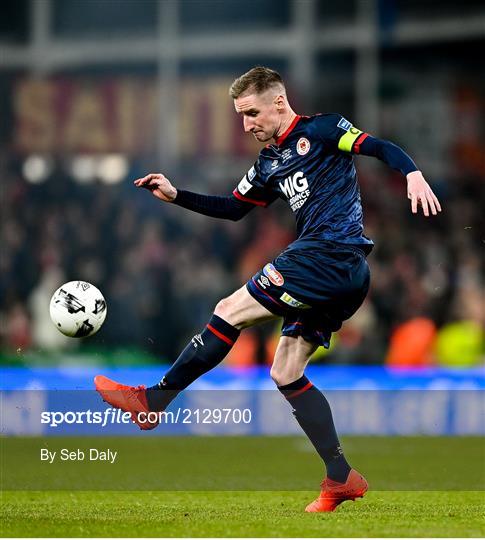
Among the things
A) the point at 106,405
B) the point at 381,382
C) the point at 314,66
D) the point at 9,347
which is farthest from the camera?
the point at 314,66

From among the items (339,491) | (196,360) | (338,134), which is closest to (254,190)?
(338,134)

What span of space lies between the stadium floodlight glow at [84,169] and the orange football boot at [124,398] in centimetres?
944

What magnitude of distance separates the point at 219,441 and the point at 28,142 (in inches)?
285

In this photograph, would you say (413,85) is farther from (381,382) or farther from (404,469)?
(404,469)

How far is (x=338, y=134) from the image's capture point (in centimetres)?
645

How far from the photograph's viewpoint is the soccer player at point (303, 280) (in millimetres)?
6422

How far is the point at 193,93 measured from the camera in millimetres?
17297

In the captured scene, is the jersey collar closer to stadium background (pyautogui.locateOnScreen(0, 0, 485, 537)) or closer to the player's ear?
the player's ear

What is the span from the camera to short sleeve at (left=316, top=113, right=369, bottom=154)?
637 centimetres

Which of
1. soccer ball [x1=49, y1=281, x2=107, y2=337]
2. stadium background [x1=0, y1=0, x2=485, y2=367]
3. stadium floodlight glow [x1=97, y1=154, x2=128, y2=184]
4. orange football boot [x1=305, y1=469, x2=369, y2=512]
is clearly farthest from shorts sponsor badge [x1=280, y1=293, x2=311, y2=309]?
stadium floodlight glow [x1=97, y1=154, x2=128, y2=184]

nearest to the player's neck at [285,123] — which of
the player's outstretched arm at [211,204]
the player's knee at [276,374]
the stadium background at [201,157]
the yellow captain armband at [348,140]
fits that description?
the yellow captain armband at [348,140]

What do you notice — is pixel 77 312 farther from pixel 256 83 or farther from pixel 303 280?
pixel 256 83

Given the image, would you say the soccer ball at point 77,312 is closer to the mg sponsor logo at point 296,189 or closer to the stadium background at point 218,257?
the stadium background at point 218,257

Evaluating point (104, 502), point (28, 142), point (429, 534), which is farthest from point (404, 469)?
point (28, 142)
